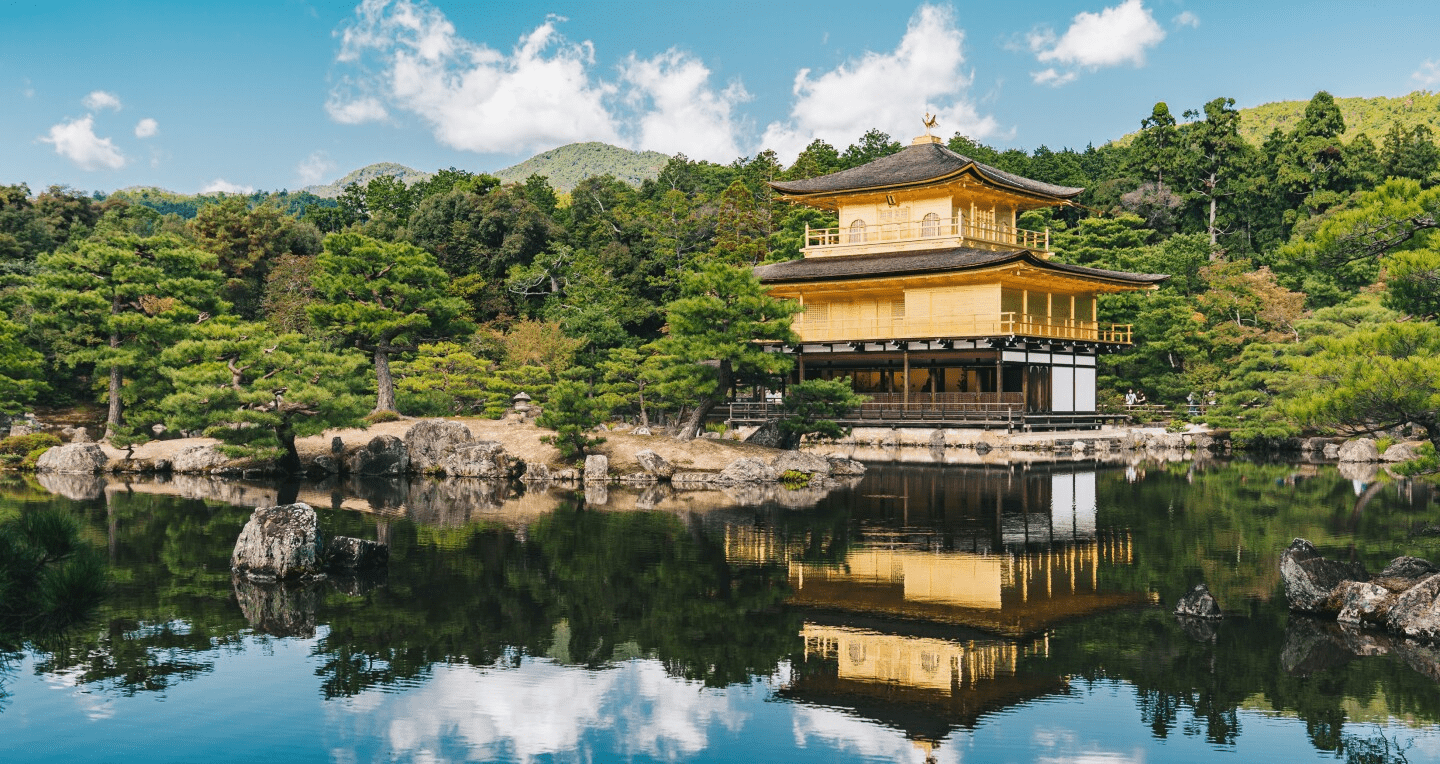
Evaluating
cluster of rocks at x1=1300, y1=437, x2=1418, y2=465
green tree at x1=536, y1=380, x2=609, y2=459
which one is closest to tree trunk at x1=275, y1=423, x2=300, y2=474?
green tree at x1=536, y1=380, x2=609, y2=459

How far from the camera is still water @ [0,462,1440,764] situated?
7.47m

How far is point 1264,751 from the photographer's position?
7219 millimetres

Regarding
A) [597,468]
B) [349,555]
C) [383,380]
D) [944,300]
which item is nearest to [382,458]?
[383,380]

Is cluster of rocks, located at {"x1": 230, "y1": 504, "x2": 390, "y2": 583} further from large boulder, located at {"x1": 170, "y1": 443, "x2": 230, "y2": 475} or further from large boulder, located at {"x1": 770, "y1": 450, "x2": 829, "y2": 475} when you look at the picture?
large boulder, located at {"x1": 170, "y1": 443, "x2": 230, "y2": 475}

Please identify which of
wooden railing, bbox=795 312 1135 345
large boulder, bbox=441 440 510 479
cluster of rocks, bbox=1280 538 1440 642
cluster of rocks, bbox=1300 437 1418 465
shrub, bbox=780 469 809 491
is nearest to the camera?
cluster of rocks, bbox=1280 538 1440 642

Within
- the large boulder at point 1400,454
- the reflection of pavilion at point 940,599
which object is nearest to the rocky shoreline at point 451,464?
the reflection of pavilion at point 940,599

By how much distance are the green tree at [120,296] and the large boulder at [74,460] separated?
73 centimetres

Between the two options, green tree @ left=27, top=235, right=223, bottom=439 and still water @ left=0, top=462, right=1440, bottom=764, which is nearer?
still water @ left=0, top=462, right=1440, bottom=764

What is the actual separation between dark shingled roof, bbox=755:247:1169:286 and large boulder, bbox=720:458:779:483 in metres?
14.1

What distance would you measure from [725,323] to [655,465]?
3.96 metres

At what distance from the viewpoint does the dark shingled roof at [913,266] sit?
35719mm

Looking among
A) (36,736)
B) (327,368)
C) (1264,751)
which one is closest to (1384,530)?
(1264,751)

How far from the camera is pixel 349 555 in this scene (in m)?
13.6

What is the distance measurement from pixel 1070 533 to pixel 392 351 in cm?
2204
